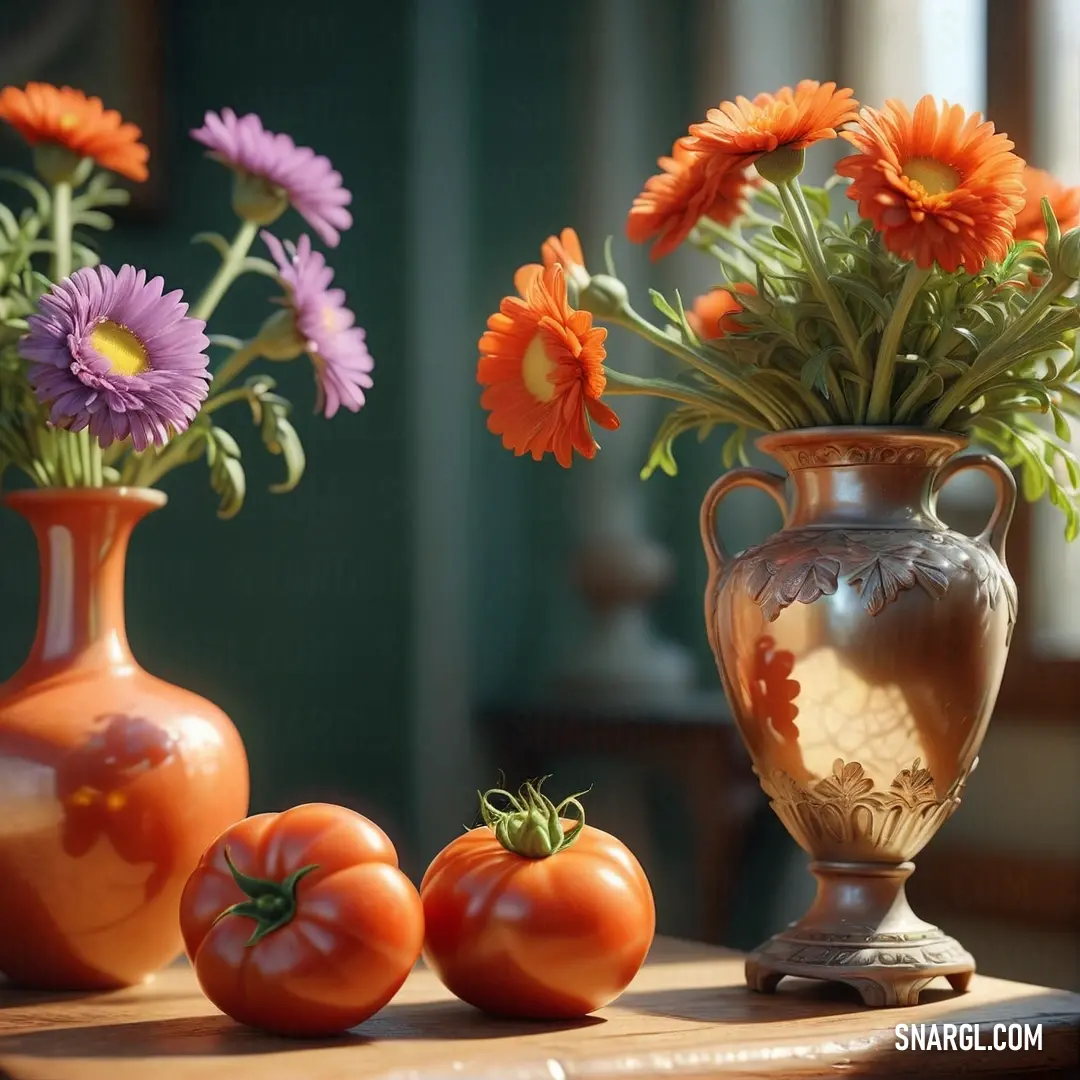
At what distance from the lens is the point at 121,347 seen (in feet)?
3.06

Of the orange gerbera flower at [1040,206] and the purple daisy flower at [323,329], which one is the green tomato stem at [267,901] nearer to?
the purple daisy flower at [323,329]

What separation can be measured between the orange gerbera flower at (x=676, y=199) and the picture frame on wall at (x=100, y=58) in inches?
36.1

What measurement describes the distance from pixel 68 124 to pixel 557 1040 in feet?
2.38

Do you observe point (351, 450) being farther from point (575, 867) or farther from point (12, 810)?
point (575, 867)

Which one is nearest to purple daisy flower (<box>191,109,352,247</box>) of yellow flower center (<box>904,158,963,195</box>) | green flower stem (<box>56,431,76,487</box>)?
green flower stem (<box>56,431,76,487</box>)

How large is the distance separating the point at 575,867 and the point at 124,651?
0.37 m

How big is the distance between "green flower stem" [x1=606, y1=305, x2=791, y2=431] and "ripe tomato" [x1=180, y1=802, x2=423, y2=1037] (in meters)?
0.35

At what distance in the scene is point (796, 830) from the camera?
96 cm

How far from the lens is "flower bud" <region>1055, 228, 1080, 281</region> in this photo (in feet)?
2.85

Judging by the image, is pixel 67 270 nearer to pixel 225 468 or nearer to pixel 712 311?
pixel 225 468

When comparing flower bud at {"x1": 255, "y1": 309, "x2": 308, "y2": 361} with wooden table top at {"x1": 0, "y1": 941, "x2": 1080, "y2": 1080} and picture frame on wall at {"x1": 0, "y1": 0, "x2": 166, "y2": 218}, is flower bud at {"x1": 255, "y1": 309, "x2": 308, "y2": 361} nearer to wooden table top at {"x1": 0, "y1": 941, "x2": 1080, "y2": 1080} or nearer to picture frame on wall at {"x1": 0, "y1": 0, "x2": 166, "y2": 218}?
wooden table top at {"x1": 0, "y1": 941, "x2": 1080, "y2": 1080}

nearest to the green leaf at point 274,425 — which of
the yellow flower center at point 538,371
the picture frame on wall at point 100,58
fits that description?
the yellow flower center at point 538,371

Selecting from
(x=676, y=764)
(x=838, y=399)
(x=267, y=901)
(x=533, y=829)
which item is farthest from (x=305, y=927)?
(x=676, y=764)

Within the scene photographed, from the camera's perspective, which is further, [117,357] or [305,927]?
[117,357]
